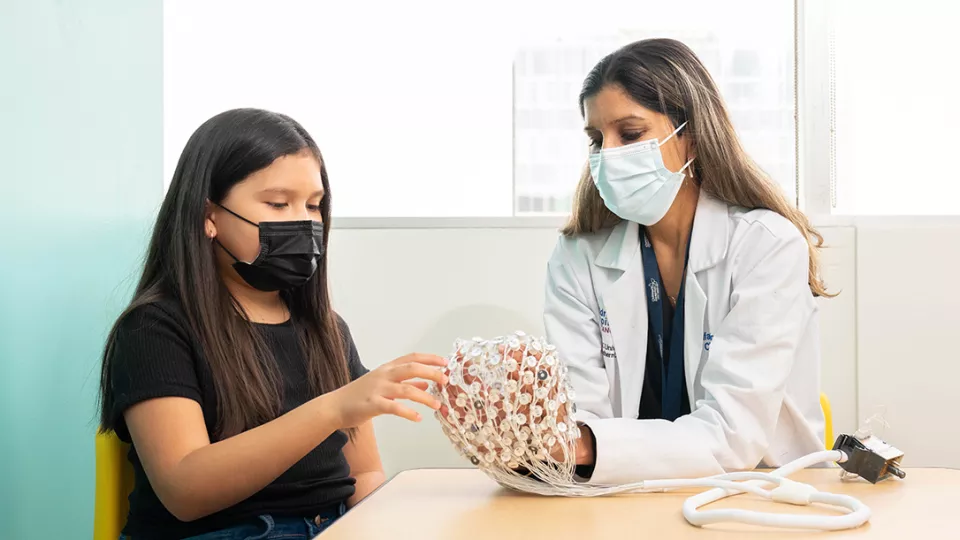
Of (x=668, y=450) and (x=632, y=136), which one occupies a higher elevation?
(x=632, y=136)

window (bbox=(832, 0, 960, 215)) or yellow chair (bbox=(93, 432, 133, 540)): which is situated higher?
window (bbox=(832, 0, 960, 215))

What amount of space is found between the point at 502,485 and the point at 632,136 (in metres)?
0.85

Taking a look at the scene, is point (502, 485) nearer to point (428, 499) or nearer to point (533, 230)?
point (428, 499)

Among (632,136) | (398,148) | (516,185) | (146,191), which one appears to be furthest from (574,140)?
(146,191)

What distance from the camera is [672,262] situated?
180 centimetres

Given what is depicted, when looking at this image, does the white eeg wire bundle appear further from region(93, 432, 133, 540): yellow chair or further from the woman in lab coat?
region(93, 432, 133, 540): yellow chair

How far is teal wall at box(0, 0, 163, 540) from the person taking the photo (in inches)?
69.2

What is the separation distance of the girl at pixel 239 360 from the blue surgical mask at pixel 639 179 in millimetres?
568

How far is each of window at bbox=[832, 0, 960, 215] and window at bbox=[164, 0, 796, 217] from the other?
0.52ft

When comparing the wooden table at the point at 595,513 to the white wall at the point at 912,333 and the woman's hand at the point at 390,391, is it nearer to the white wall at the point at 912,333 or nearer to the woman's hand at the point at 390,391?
the woman's hand at the point at 390,391

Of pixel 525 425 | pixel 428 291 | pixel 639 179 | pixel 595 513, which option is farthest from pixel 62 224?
pixel 595 513

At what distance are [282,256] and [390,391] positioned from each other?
51 centimetres

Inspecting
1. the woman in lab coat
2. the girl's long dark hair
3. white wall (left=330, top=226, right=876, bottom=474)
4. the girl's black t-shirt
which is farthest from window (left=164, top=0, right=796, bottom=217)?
the girl's black t-shirt

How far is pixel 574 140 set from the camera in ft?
8.52
